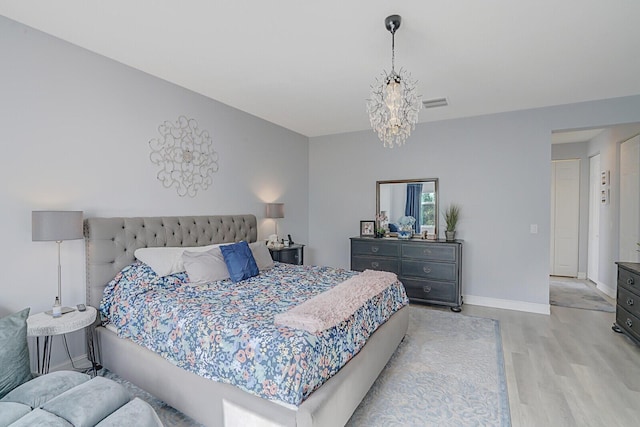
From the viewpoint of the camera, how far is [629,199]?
4340 mm

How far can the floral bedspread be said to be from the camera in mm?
1634

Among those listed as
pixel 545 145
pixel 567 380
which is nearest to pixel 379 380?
pixel 567 380

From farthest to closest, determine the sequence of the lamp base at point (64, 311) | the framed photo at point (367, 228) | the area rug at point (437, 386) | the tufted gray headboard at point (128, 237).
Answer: the framed photo at point (367, 228), the tufted gray headboard at point (128, 237), the lamp base at point (64, 311), the area rug at point (437, 386)

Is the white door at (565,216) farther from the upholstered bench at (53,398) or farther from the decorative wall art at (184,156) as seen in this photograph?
the upholstered bench at (53,398)

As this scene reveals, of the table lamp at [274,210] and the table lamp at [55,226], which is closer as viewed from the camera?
the table lamp at [55,226]

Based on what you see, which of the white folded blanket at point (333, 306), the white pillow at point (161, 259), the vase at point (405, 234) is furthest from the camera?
the vase at point (405, 234)

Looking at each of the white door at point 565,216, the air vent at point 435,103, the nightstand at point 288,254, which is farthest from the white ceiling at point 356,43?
the white door at point 565,216

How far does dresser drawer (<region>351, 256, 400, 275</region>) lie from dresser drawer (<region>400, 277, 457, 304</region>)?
0.68ft

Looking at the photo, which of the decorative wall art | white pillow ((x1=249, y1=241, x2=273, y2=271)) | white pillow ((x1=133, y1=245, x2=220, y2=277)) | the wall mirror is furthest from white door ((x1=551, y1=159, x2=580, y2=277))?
white pillow ((x1=133, y1=245, x2=220, y2=277))

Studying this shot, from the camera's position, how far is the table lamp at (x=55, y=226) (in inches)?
85.7

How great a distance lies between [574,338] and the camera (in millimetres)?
3312

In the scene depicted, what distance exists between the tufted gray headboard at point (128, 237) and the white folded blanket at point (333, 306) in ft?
5.81

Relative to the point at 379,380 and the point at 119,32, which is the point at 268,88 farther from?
the point at 379,380

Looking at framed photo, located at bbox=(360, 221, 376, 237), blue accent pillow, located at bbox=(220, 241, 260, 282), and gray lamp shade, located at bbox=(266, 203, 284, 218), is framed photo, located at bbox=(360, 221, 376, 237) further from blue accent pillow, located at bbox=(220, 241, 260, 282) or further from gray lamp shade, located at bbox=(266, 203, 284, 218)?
blue accent pillow, located at bbox=(220, 241, 260, 282)
